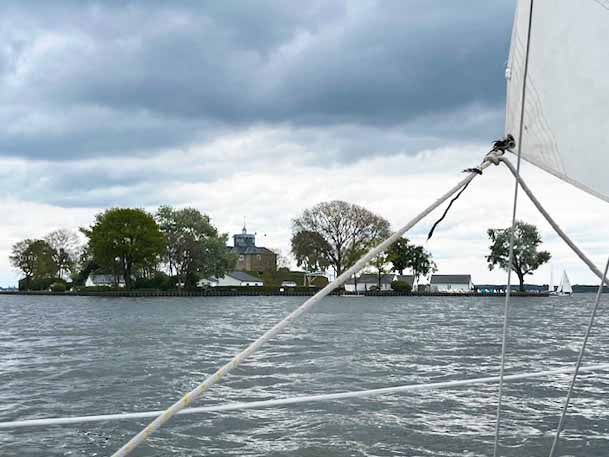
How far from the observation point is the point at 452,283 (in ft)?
481

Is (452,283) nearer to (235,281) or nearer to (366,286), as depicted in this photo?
(366,286)

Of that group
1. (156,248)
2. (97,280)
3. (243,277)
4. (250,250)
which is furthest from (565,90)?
(250,250)

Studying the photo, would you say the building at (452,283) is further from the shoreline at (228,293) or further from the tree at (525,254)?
the tree at (525,254)

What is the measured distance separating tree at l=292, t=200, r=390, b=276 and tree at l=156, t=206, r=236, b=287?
11137 mm

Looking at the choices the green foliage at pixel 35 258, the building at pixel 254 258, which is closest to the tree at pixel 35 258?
the green foliage at pixel 35 258

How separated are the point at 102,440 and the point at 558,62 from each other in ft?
31.6

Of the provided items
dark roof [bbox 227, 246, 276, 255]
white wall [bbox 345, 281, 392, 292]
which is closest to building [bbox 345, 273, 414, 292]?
white wall [bbox 345, 281, 392, 292]

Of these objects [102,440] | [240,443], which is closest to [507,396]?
[240,443]

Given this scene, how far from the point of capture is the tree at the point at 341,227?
100062mm

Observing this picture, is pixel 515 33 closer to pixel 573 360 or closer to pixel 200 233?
pixel 573 360

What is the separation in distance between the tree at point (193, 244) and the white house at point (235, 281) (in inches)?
523

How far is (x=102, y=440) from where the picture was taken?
10.6 m

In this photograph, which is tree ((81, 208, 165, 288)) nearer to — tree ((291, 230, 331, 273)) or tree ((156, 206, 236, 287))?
tree ((156, 206, 236, 287))

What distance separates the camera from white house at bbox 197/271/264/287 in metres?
115
